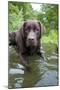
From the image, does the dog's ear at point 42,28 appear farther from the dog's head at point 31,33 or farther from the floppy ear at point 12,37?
the floppy ear at point 12,37

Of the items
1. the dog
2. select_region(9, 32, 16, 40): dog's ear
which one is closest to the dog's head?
the dog

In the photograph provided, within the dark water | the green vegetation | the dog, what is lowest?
the dark water

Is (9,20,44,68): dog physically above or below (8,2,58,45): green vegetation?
below

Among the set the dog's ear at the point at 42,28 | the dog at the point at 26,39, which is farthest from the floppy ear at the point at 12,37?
the dog's ear at the point at 42,28

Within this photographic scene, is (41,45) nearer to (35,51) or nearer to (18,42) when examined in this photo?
(35,51)

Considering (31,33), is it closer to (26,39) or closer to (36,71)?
(26,39)

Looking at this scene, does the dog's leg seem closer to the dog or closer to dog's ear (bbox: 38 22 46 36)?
the dog
